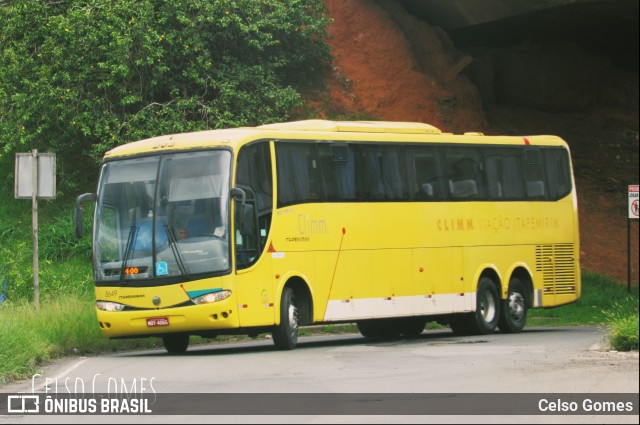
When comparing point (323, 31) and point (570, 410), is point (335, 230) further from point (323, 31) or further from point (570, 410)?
point (323, 31)

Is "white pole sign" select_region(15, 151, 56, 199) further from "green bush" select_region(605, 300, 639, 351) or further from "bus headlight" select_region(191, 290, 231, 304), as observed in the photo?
"green bush" select_region(605, 300, 639, 351)

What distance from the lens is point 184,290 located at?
20219 millimetres

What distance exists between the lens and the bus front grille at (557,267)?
1083 inches

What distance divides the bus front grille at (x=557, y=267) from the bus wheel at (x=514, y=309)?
70 cm

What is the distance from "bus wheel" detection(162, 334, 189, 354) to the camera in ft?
72.1

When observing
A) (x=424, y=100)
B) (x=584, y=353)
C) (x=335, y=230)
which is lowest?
(x=584, y=353)

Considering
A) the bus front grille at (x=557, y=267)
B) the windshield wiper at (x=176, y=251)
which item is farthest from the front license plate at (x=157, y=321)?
the bus front grille at (x=557, y=267)

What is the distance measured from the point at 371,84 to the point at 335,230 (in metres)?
18.5

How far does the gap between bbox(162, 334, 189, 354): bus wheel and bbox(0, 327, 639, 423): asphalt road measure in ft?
1.34

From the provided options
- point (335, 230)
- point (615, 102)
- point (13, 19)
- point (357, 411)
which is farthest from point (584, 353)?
point (615, 102)

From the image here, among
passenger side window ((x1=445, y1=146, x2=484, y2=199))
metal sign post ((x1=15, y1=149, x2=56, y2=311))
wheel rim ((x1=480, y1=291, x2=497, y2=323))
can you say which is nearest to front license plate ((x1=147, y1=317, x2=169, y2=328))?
metal sign post ((x1=15, y1=149, x2=56, y2=311))

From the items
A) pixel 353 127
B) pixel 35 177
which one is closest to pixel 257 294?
pixel 353 127

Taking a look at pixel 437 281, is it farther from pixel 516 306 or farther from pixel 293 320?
pixel 293 320

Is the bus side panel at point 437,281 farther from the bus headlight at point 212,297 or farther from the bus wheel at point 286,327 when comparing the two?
the bus headlight at point 212,297
